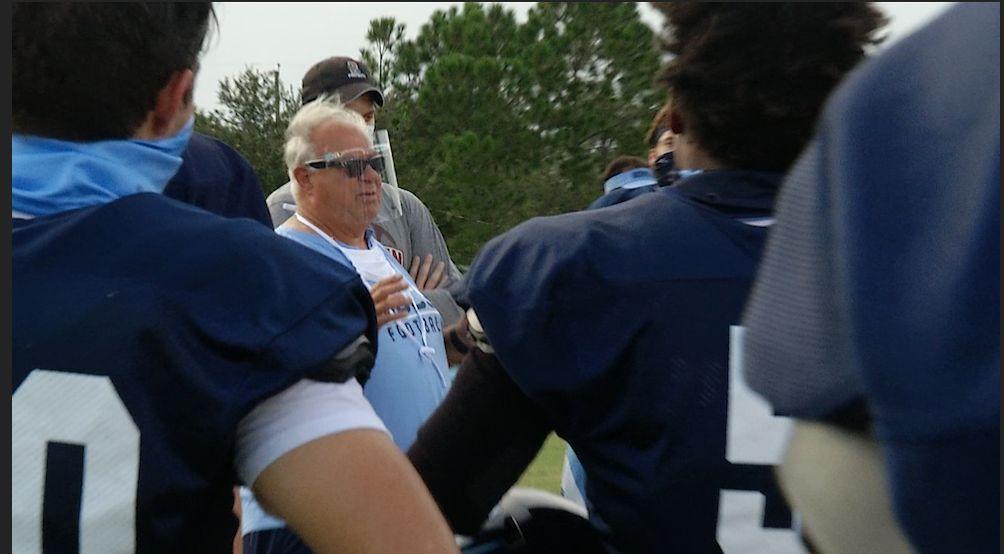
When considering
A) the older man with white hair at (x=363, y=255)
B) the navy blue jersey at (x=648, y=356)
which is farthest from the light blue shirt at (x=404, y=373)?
the navy blue jersey at (x=648, y=356)

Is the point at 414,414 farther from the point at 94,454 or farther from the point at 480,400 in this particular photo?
the point at 94,454

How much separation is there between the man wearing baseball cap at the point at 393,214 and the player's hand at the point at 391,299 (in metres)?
0.63

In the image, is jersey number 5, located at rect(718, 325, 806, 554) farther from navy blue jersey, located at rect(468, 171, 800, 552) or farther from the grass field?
the grass field

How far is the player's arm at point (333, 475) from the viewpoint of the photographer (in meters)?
1.45

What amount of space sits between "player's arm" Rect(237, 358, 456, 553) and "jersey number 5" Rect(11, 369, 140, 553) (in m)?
0.14

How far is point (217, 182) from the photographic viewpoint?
2693 mm

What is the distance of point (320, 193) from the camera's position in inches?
147

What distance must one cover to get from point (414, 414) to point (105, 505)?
1.75m

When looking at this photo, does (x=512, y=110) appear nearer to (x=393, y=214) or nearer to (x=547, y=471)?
(x=547, y=471)

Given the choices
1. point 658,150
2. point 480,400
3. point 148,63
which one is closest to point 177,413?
point 148,63

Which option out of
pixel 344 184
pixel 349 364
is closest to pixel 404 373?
pixel 344 184

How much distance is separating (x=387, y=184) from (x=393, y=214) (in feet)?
0.57

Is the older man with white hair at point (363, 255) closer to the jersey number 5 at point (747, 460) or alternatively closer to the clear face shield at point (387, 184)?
the clear face shield at point (387, 184)

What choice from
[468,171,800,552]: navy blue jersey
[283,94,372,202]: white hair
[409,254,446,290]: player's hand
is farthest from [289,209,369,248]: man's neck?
[468,171,800,552]: navy blue jersey
